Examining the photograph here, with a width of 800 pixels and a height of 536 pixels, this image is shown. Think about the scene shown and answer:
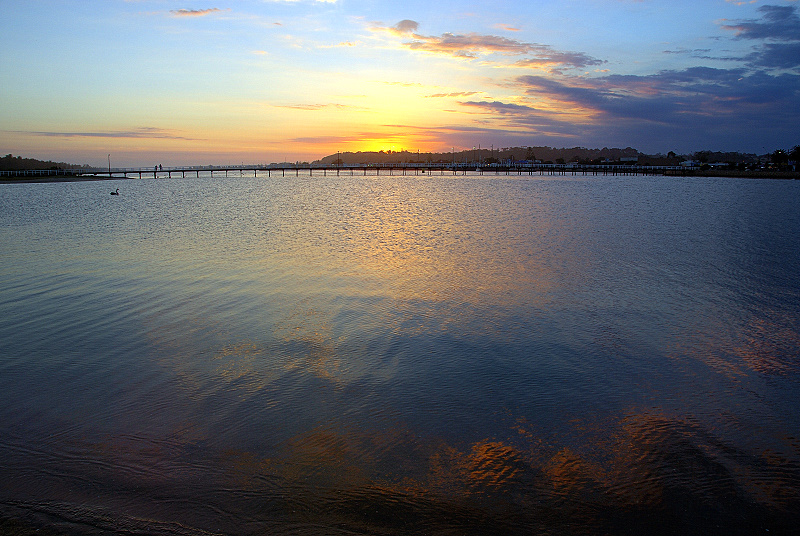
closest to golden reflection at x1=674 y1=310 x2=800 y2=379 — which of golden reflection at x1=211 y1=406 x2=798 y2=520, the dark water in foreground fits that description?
the dark water in foreground

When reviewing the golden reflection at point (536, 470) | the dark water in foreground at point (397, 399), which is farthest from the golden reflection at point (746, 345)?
the golden reflection at point (536, 470)

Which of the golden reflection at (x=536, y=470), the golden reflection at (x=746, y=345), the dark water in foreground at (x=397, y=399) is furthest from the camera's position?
the golden reflection at (x=746, y=345)

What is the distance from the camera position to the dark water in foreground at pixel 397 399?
16.2ft

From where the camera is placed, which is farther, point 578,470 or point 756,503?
point 578,470

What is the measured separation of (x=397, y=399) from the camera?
7246 millimetres

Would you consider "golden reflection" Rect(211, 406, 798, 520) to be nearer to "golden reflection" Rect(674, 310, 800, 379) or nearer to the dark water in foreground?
the dark water in foreground

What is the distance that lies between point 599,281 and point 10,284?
16.3 metres

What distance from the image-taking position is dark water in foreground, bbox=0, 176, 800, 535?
4.94 m

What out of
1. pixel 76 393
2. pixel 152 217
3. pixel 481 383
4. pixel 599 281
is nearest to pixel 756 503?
pixel 481 383

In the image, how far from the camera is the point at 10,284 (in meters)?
13.4

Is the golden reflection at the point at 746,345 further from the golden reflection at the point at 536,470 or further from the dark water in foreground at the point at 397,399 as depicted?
the golden reflection at the point at 536,470

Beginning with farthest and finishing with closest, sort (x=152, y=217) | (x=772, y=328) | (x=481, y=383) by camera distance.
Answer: (x=152, y=217)
(x=772, y=328)
(x=481, y=383)

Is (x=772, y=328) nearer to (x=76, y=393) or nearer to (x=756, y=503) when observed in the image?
(x=756, y=503)

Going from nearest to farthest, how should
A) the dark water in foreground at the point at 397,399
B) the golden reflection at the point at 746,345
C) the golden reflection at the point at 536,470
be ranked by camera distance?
the dark water in foreground at the point at 397,399
the golden reflection at the point at 536,470
the golden reflection at the point at 746,345
